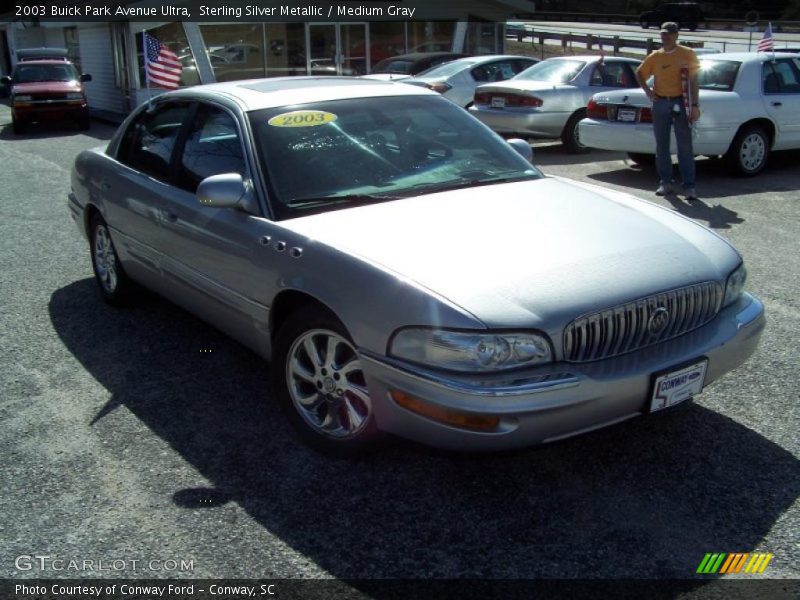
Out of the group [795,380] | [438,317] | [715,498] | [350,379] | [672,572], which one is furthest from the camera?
[795,380]

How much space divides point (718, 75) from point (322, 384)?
337 inches

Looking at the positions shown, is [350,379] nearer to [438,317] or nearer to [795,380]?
[438,317]

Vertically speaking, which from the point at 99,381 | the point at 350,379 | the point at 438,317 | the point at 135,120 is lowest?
the point at 99,381

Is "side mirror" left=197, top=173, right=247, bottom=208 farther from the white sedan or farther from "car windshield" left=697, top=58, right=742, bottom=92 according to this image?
"car windshield" left=697, top=58, right=742, bottom=92

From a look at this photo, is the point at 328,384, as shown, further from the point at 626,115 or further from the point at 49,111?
the point at 49,111

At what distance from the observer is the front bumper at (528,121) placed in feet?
42.8

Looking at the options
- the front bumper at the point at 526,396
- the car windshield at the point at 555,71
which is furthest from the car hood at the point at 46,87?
the front bumper at the point at 526,396

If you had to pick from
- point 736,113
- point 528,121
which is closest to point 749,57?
point 736,113

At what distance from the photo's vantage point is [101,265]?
6113 mm

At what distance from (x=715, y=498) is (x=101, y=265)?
4412 mm

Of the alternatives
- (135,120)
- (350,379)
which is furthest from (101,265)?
(350,379)

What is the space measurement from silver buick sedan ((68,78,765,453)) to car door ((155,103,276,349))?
12 millimetres

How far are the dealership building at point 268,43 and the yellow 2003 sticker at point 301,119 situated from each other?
19686 mm

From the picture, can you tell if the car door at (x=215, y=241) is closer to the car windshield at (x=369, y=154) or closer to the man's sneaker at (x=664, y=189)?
the car windshield at (x=369, y=154)
